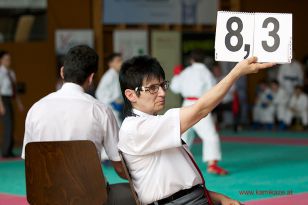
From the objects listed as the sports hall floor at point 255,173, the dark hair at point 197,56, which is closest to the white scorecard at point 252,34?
the sports hall floor at point 255,173

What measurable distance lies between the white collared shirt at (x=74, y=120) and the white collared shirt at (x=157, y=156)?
746mm

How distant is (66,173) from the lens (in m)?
3.79

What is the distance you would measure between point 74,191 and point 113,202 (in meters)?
0.44

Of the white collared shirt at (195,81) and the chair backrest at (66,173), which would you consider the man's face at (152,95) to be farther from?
the white collared shirt at (195,81)

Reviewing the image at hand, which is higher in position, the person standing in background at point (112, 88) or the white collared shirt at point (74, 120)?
the white collared shirt at point (74, 120)

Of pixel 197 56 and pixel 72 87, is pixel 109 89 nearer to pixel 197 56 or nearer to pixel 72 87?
pixel 197 56

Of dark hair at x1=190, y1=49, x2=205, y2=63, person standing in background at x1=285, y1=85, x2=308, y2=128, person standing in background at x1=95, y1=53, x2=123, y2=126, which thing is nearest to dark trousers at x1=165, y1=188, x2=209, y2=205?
dark hair at x1=190, y1=49, x2=205, y2=63

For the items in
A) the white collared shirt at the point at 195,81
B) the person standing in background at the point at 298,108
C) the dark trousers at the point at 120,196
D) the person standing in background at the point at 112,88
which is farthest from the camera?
the person standing in background at the point at 298,108

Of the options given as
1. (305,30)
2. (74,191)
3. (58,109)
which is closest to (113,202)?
(74,191)

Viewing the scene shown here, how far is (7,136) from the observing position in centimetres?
1254

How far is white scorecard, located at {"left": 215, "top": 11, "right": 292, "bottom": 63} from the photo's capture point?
3.46 m

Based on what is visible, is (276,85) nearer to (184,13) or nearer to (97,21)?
(184,13)

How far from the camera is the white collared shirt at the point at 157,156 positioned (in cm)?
349

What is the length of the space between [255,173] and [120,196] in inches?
223
